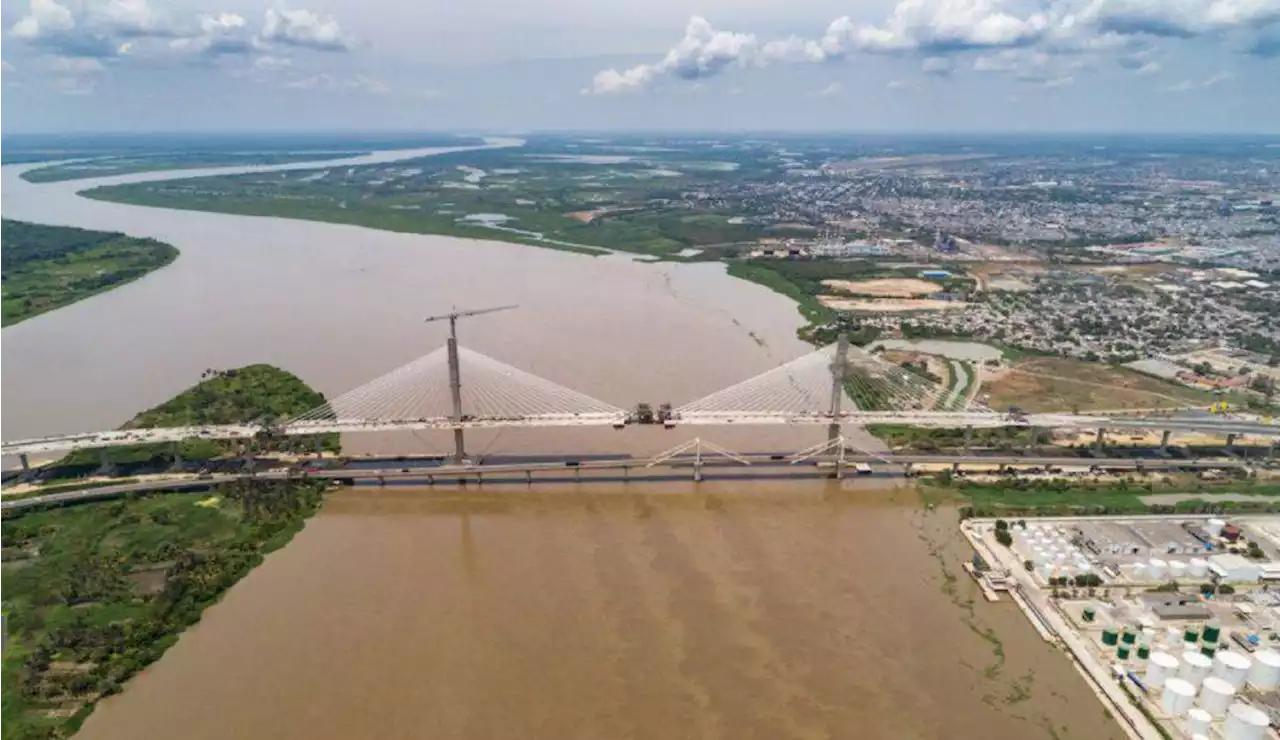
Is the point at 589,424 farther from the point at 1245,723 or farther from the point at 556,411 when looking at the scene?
the point at 1245,723

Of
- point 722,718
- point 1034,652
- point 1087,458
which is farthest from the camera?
point 1087,458

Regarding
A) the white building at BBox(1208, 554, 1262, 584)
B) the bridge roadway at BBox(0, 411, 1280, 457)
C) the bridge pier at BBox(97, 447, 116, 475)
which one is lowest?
the white building at BBox(1208, 554, 1262, 584)

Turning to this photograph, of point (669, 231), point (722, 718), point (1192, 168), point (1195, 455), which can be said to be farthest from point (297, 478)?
point (1192, 168)

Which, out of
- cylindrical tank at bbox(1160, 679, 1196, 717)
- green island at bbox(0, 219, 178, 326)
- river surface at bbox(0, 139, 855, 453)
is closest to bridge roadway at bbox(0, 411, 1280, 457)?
river surface at bbox(0, 139, 855, 453)

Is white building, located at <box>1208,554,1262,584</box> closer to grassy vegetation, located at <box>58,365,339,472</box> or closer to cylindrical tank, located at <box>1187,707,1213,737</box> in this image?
cylindrical tank, located at <box>1187,707,1213,737</box>

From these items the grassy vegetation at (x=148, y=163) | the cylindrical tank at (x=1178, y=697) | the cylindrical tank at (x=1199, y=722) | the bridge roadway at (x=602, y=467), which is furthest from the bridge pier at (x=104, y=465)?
the grassy vegetation at (x=148, y=163)

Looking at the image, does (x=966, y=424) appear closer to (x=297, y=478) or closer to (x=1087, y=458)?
(x=1087, y=458)

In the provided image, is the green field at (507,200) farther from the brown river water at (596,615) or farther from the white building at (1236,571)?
the white building at (1236,571)
